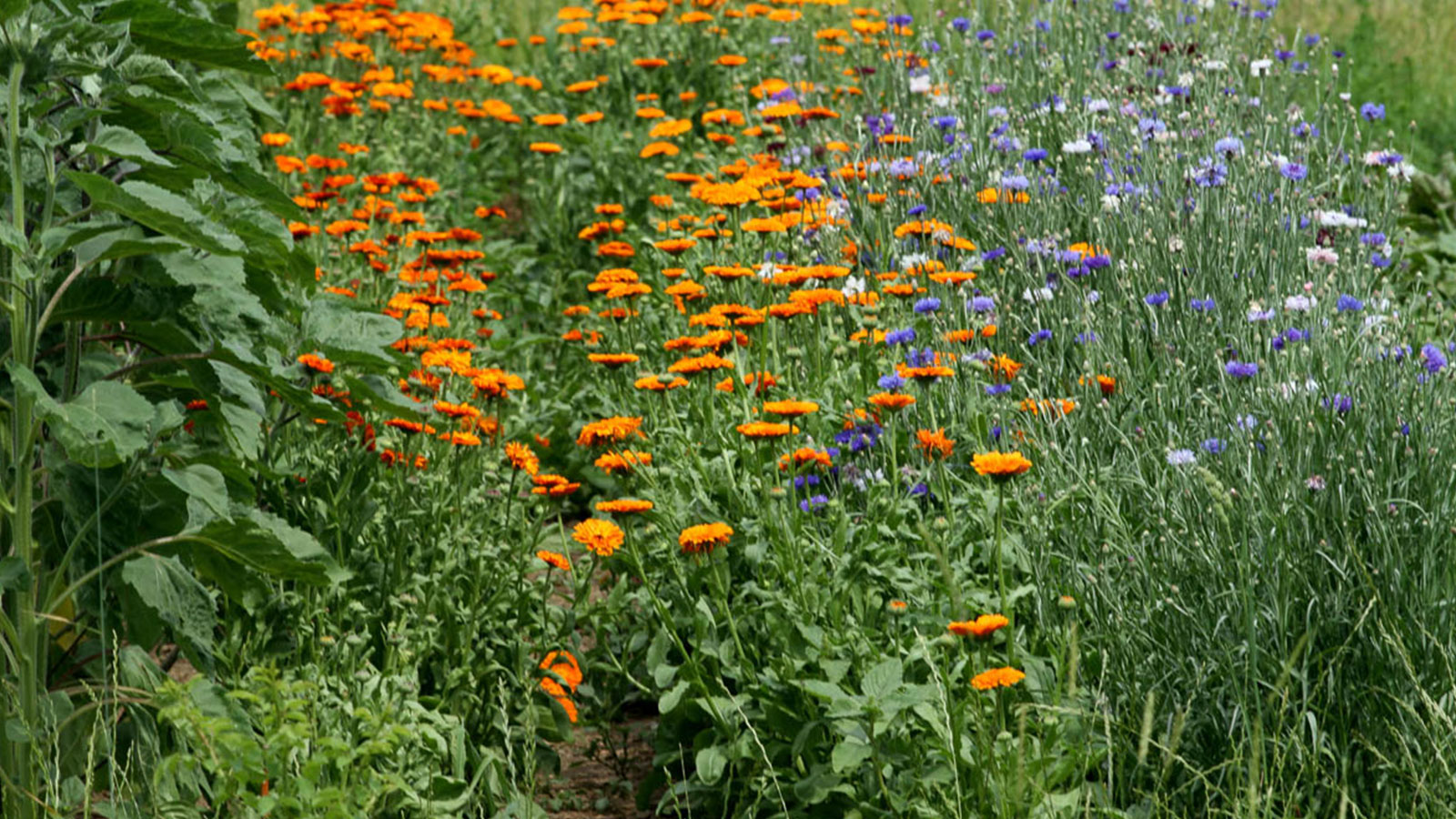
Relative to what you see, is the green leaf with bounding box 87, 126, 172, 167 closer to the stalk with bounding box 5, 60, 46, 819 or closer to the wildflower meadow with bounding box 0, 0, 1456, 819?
the wildflower meadow with bounding box 0, 0, 1456, 819

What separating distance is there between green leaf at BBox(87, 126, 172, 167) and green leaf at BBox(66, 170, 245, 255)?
0.05 meters

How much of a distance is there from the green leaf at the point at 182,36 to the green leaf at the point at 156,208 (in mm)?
321

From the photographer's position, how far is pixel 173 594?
2.63 m

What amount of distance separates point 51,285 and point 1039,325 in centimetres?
227

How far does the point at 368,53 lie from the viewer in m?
6.62

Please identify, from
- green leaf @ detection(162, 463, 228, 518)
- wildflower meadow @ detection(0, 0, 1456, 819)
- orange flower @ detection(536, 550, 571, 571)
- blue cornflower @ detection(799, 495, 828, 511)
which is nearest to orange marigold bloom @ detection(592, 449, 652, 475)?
wildflower meadow @ detection(0, 0, 1456, 819)

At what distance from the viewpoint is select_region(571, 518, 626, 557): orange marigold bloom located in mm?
3084

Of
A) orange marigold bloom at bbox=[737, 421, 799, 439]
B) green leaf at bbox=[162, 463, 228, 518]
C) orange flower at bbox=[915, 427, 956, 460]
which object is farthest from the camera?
orange marigold bloom at bbox=[737, 421, 799, 439]

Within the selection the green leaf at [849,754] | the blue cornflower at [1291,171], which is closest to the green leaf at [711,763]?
the green leaf at [849,754]

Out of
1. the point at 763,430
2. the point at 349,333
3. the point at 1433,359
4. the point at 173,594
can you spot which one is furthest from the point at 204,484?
the point at 1433,359

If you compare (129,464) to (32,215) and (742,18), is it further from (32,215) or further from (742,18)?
(742,18)

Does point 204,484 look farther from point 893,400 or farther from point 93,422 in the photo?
point 893,400

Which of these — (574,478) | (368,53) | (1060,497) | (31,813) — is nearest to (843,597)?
(1060,497)

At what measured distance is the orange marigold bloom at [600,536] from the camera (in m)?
3.08
